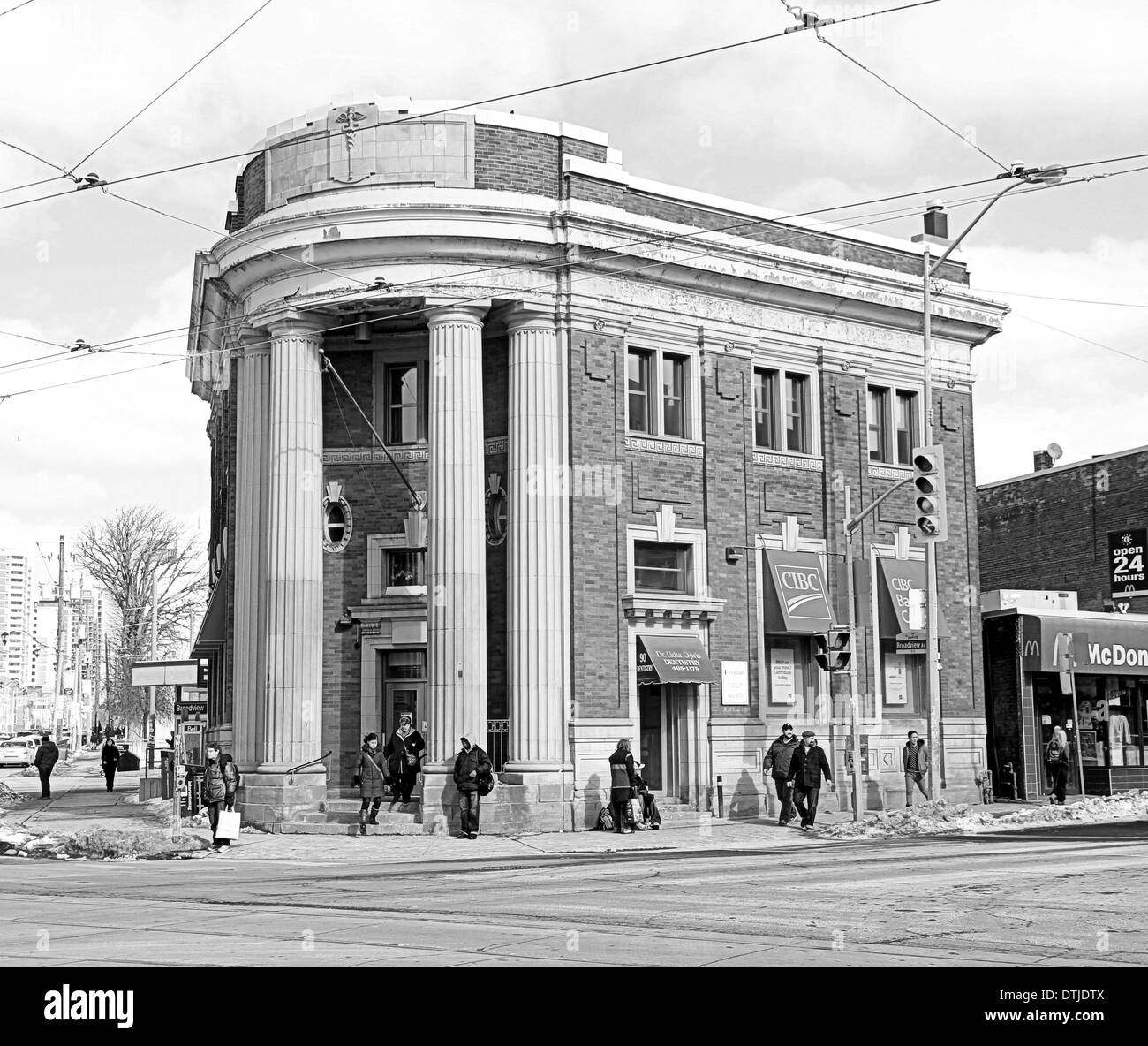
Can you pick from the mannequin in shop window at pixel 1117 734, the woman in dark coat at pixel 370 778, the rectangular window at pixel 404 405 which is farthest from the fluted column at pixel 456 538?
the mannequin in shop window at pixel 1117 734

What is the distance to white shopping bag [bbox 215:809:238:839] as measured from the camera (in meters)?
24.8

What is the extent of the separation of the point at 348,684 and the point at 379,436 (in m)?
5.03

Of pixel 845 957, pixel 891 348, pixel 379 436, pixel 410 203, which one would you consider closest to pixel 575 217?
pixel 410 203

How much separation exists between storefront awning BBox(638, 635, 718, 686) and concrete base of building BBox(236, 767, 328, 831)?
660 centimetres

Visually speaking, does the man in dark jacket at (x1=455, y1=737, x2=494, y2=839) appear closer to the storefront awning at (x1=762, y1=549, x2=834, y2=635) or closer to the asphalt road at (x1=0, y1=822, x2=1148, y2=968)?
the asphalt road at (x1=0, y1=822, x2=1148, y2=968)

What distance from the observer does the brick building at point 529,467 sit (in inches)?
1141

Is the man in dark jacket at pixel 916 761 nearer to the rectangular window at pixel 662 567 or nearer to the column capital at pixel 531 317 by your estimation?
the rectangular window at pixel 662 567


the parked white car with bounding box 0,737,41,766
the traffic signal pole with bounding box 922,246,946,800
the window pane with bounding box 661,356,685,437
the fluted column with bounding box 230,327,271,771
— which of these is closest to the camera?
the traffic signal pole with bounding box 922,246,946,800

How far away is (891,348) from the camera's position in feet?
118

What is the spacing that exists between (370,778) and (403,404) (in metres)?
8.29

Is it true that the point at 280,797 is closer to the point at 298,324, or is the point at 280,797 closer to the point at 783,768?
the point at 298,324

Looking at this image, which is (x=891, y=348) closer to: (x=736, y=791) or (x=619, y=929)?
(x=736, y=791)

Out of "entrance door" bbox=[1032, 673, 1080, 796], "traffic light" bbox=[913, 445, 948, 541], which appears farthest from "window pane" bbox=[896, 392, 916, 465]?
"traffic light" bbox=[913, 445, 948, 541]

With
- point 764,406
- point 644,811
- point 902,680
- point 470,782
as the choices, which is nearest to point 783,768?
point 644,811
